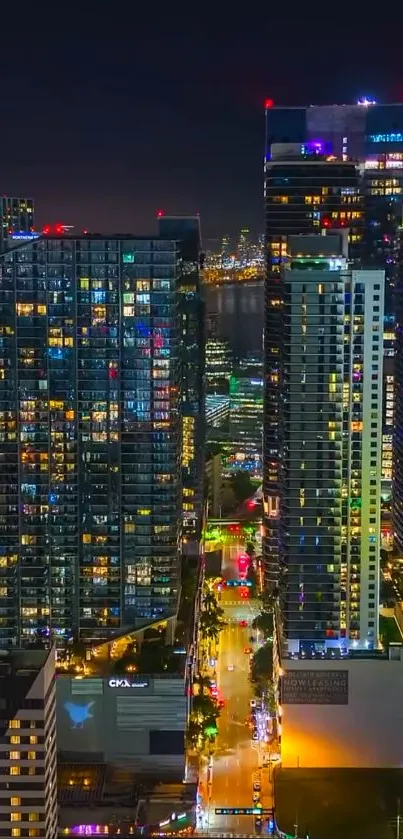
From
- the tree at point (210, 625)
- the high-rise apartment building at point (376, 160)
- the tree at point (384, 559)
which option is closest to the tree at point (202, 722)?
the tree at point (210, 625)

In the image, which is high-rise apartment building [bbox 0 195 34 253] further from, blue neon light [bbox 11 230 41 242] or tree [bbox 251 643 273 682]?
tree [bbox 251 643 273 682]

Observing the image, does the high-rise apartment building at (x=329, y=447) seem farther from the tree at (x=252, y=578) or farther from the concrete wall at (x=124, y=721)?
the tree at (x=252, y=578)

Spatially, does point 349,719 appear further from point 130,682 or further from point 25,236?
point 25,236

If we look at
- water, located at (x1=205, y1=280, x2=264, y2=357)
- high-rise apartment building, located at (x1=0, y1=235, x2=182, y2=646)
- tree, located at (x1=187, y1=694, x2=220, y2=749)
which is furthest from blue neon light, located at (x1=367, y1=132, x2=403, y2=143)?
water, located at (x1=205, y1=280, x2=264, y2=357)

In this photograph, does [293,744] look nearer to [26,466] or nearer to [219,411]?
[26,466]

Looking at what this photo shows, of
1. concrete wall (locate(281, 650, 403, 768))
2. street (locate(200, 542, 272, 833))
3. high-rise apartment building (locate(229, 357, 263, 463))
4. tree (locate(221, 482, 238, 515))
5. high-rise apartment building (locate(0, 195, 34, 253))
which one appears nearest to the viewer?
street (locate(200, 542, 272, 833))

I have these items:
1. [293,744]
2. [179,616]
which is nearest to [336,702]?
[293,744]
